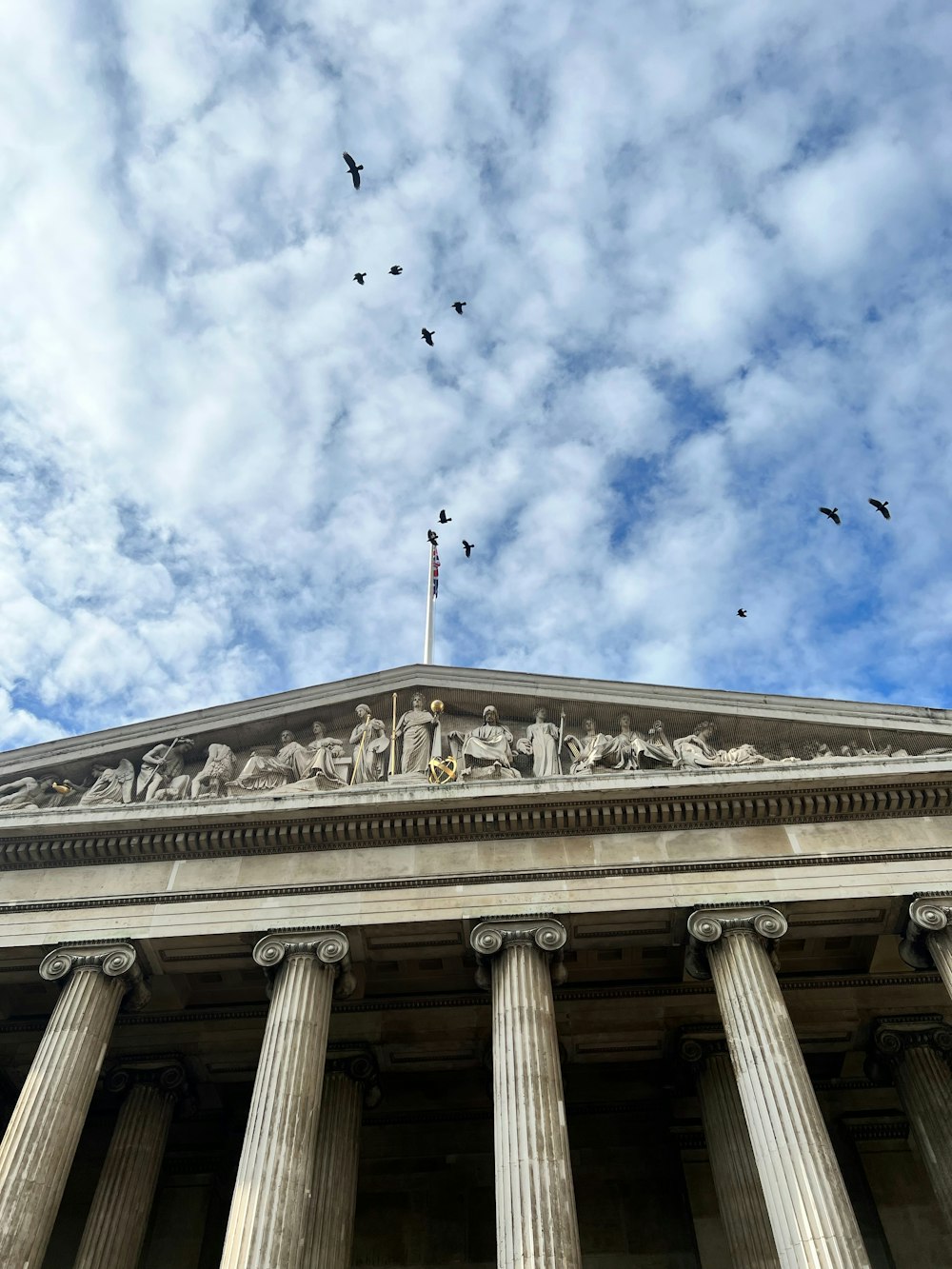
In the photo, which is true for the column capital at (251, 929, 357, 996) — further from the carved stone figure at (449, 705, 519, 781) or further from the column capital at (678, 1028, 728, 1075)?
the column capital at (678, 1028, 728, 1075)

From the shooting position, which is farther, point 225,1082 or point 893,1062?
point 225,1082

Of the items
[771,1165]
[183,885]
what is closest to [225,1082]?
[183,885]

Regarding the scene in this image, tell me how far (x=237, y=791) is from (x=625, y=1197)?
452 inches

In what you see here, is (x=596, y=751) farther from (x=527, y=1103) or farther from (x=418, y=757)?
(x=527, y=1103)

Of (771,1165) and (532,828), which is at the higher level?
(532,828)

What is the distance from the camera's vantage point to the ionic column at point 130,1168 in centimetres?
1900

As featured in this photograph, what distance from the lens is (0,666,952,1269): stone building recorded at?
658 inches

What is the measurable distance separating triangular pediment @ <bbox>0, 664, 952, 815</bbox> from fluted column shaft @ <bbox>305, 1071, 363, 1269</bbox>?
18.7ft

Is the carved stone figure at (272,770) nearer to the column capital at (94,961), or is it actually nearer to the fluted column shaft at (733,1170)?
the column capital at (94,961)

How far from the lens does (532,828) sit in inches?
777

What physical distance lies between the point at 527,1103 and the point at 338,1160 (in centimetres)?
494

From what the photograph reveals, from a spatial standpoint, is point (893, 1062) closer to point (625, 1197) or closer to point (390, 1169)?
point (625, 1197)

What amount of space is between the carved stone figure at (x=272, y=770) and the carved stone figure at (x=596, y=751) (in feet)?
17.2

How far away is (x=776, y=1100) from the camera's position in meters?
15.8
